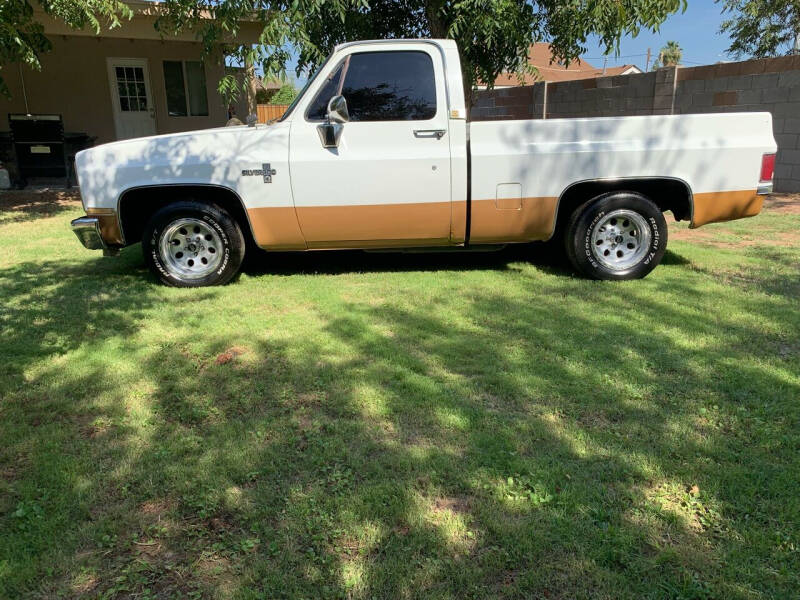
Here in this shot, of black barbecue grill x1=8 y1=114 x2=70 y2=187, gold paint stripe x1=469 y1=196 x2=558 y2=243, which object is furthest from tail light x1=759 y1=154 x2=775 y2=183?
black barbecue grill x1=8 y1=114 x2=70 y2=187

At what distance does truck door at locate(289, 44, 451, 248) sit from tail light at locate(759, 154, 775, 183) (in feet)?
9.03

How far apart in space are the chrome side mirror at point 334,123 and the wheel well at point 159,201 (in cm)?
95

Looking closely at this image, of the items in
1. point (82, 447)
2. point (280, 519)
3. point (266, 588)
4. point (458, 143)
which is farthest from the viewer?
point (458, 143)

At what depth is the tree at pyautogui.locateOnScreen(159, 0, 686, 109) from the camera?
26.4ft

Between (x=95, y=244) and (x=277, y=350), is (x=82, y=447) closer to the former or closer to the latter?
(x=277, y=350)

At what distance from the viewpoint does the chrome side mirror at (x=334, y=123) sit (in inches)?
196

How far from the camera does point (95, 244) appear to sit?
553 centimetres

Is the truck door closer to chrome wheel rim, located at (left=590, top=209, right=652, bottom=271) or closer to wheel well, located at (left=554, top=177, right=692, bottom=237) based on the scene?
wheel well, located at (left=554, top=177, right=692, bottom=237)

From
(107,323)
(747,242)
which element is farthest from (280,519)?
(747,242)

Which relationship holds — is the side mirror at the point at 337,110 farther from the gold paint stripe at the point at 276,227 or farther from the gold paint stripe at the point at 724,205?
the gold paint stripe at the point at 724,205

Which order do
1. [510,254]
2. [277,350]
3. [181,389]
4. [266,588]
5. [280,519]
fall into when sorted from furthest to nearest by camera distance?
1. [510,254]
2. [277,350]
3. [181,389]
4. [280,519]
5. [266,588]

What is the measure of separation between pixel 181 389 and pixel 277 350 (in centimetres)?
74

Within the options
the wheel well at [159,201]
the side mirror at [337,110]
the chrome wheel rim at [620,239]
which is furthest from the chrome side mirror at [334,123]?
the chrome wheel rim at [620,239]

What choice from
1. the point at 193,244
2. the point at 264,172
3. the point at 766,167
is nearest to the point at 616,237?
the point at 766,167
